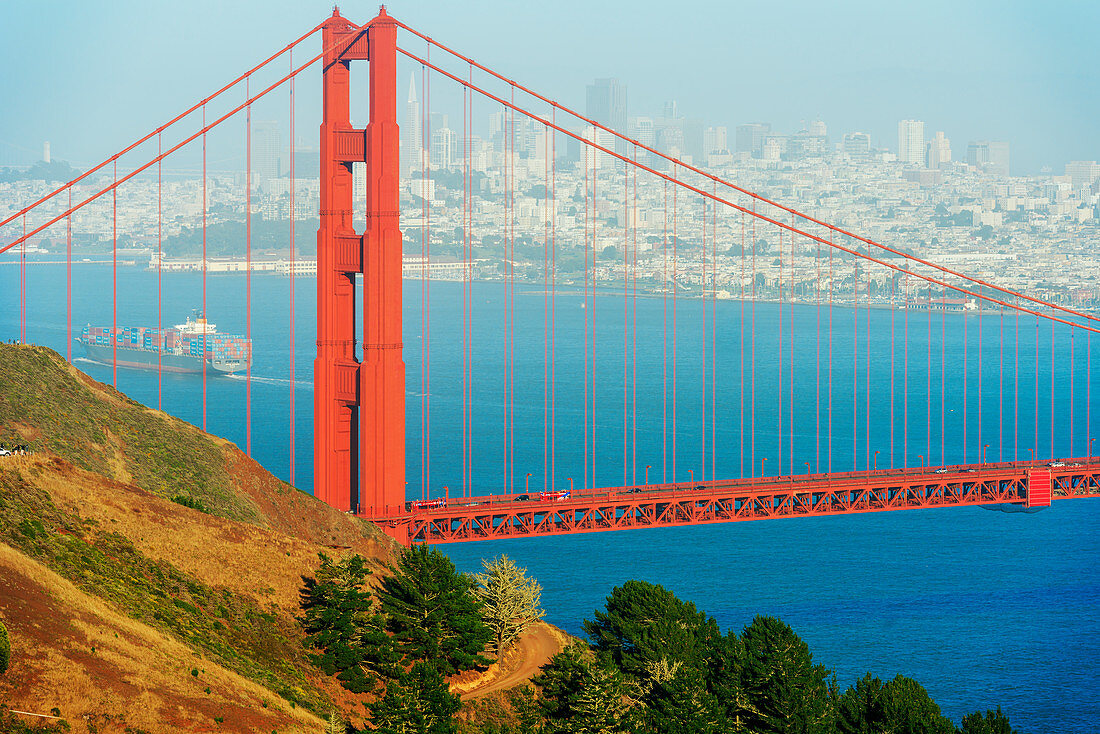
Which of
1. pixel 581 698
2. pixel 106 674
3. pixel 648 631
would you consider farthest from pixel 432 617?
pixel 106 674

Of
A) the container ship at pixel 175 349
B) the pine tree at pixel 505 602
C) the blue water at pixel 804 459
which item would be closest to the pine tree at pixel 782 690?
the pine tree at pixel 505 602

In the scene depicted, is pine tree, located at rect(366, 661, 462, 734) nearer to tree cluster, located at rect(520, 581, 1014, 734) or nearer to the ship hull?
tree cluster, located at rect(520, 581, 1014, 734)

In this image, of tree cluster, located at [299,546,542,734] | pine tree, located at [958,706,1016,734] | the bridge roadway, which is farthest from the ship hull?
pine tree, located at [958,706,1016,734]

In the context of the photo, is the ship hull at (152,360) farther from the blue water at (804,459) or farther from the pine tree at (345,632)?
the pine tree at (345,632)

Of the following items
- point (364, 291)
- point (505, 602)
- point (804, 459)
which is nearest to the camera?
point (505, 602)

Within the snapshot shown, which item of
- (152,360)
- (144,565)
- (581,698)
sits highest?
(152,360)

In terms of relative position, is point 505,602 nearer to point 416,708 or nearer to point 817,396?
point 416,708

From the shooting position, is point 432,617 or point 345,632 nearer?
point 345,632
